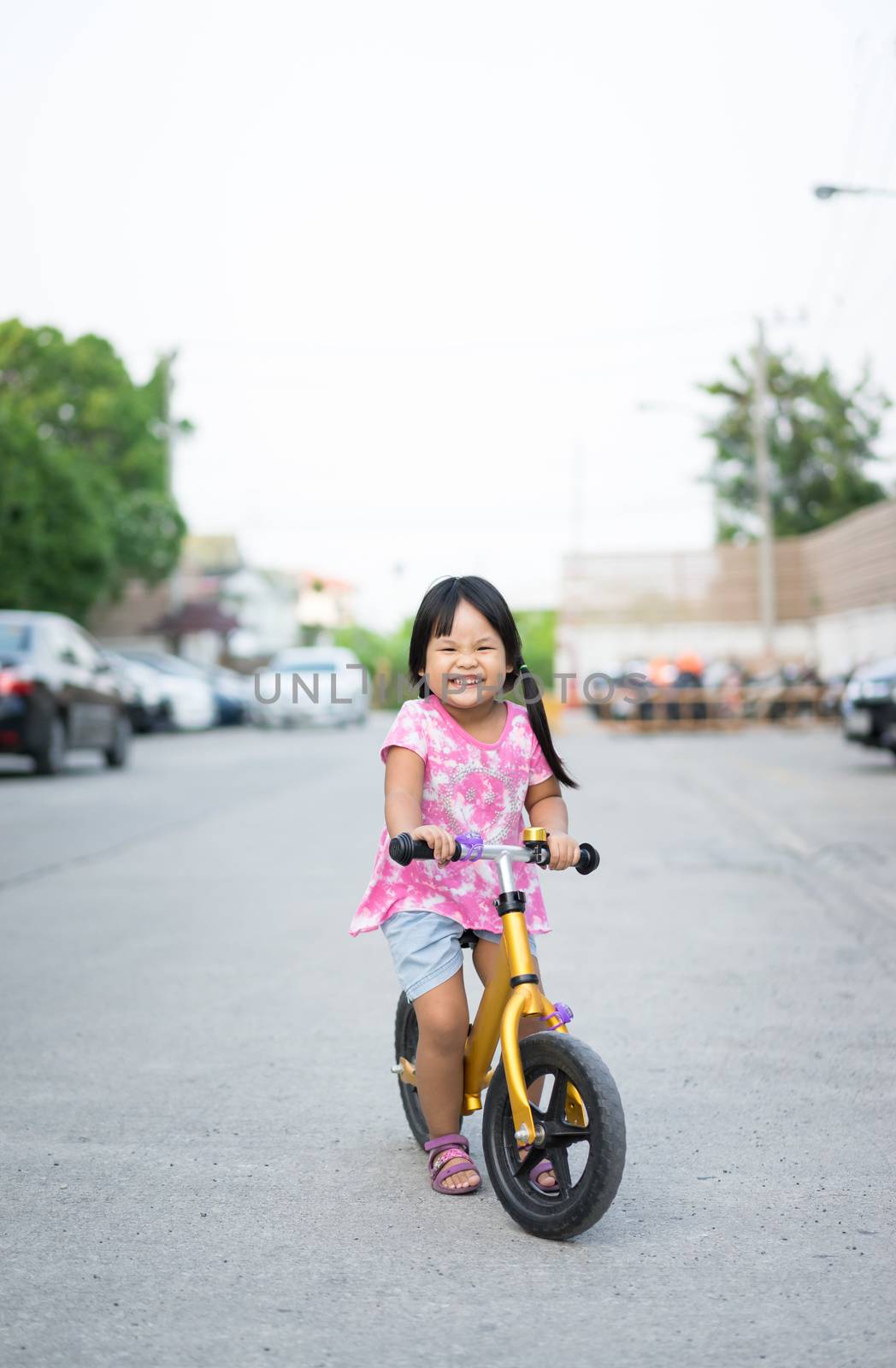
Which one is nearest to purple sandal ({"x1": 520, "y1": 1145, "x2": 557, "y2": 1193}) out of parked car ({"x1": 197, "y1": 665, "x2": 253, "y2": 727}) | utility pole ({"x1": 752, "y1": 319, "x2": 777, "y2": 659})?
parked car ({"x1": 197, "y1": 665, "x2": 253, "y2": 727})

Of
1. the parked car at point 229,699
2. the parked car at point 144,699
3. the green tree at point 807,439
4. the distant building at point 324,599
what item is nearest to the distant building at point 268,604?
the distant building at point 324,599

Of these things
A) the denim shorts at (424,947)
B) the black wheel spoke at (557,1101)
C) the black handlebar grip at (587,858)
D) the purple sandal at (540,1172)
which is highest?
the black handlebar grip at (587,858)

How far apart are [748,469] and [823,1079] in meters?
54.0

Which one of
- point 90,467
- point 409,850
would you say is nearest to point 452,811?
point 409,850

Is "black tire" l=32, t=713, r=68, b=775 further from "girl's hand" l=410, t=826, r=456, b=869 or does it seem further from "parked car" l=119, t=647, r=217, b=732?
"girl's hand" l=410, t=826, r=456, b=869

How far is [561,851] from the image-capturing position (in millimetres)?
3451

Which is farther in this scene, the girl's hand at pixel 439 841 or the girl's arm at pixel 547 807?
the girl's arm at pixel 547 807

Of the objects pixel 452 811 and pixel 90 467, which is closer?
pixel 452 811

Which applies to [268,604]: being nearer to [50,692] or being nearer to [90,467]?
[90,467]

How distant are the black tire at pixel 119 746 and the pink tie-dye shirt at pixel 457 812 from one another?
15755 millimetres

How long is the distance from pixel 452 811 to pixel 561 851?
419 mm

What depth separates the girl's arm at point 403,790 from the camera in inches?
144

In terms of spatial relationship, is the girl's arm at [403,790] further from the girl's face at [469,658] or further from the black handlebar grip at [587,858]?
the black handlebar grip at [587,858]

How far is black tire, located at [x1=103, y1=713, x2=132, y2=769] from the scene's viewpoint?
19.2 metres
